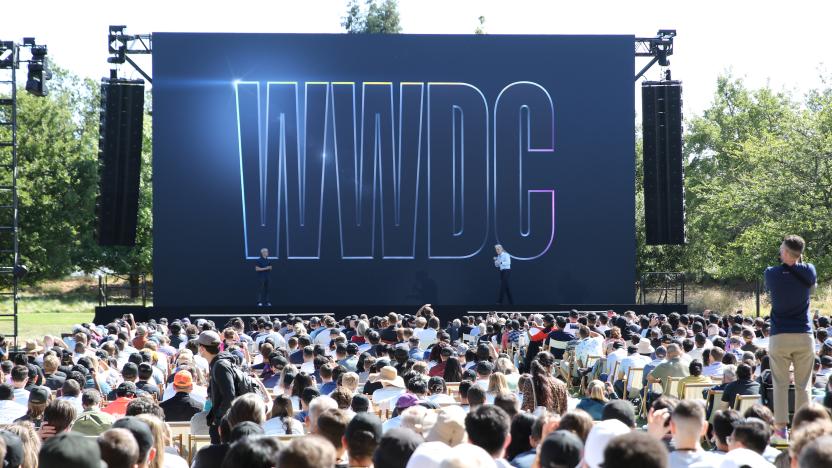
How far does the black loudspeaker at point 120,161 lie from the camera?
61.5 ft

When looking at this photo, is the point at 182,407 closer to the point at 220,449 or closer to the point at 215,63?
the point at 220,449

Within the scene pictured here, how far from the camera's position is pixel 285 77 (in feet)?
65.1

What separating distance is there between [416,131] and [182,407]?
521 inches

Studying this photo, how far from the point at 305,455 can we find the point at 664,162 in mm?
17333

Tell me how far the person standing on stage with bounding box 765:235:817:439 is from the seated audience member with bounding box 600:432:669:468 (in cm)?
366

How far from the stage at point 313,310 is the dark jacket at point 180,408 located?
1042cm

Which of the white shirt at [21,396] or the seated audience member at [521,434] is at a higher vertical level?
the seated audience member at [521,434]

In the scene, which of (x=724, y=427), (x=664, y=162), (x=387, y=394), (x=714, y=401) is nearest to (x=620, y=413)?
(x=724, y=427)

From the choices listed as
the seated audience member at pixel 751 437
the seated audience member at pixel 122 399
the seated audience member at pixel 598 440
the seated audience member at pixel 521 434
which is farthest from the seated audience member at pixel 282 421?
the seated audience member at pixel 751 437

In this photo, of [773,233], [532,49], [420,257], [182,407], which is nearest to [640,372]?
[182,407]

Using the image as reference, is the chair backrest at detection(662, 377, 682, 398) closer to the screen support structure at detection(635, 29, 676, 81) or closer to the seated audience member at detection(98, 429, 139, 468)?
the seated audience member at detection(98, 429, 139, 468)

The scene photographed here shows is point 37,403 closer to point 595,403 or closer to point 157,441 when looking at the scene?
point 157,441

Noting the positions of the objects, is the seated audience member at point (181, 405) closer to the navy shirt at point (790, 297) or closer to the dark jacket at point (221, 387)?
the dark jacket at point (221, 387)

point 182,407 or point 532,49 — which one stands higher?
point 532,49
